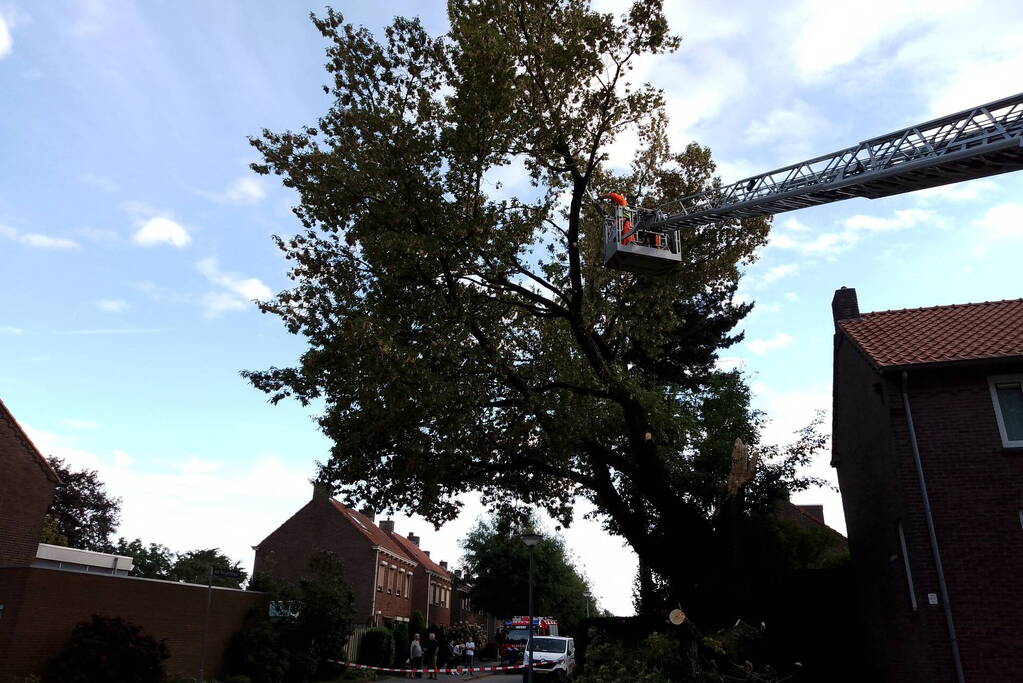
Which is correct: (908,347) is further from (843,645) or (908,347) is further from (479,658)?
(479,658)

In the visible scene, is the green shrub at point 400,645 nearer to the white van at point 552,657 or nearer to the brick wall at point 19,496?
the white van at point 552,657

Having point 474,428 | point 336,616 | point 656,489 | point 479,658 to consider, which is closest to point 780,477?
point 656,489

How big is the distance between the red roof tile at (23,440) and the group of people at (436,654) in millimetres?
15428

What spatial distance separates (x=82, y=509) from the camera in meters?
37.1

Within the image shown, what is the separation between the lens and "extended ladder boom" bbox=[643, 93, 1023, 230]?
1188 centimetres

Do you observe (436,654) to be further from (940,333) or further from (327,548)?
(940,333)

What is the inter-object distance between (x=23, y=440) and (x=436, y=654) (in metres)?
19.3

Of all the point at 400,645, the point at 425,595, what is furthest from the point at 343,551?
the point at 425,595

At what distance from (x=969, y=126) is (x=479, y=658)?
141 ft

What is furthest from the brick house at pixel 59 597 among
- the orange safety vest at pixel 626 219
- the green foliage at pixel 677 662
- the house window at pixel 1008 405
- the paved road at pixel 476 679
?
the house window at pixel 1008 405

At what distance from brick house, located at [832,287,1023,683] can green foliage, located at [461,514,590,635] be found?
99.6 feet

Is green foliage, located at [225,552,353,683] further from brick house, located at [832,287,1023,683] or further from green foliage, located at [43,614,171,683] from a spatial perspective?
brick house, located at [832,287,1023,683]

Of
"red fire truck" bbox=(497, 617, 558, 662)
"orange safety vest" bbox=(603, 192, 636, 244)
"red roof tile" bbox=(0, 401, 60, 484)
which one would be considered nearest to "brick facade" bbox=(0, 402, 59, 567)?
"red roof tile" bbox=(0, 401, 60, 484)

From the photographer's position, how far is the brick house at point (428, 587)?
5231 cm
